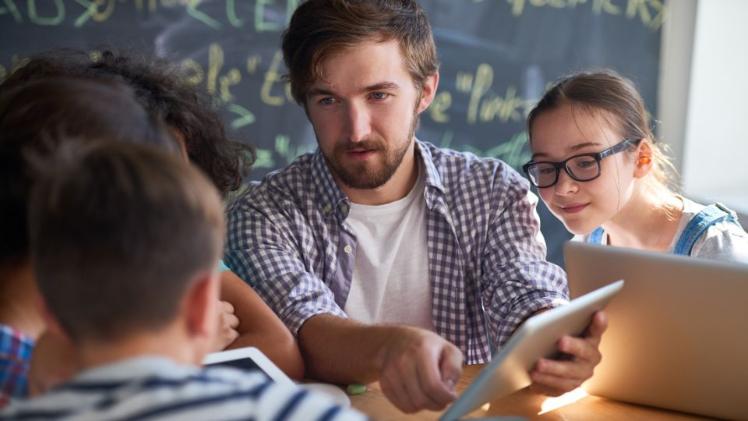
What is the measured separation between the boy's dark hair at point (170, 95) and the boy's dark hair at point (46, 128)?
42 cm

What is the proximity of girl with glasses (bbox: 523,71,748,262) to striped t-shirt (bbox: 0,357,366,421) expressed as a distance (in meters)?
1.29

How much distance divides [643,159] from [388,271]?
2.09ft

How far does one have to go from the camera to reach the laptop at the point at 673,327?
118 cm

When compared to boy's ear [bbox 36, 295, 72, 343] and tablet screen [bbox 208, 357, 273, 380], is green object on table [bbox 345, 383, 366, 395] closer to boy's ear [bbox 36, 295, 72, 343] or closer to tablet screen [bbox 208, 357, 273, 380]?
tablet screen [bbox 208, 357, 273, 380]

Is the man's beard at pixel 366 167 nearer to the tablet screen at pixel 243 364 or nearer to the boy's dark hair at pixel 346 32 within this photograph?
the boy's dark hair at pixel 346 32

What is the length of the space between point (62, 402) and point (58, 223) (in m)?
0.15

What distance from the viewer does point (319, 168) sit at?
189cm

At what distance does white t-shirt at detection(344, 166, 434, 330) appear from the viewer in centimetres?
185

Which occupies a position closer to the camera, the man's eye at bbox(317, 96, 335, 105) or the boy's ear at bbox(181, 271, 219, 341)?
the boy's ear at bbox(181, 271, 219, 341)

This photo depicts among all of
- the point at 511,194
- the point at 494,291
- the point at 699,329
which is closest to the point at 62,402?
the point at 699,329

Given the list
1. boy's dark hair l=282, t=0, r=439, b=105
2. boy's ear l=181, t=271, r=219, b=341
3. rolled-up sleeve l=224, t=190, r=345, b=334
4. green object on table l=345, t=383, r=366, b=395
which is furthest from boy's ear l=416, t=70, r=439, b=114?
boy's ear l=181, t=271, r=219, b=341

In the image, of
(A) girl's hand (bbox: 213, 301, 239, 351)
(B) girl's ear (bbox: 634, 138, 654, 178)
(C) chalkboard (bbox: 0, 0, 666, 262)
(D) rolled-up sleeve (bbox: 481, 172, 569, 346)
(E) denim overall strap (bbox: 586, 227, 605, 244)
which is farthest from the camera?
(C) chalkboard (bbox: 0, 0, 666, 262)

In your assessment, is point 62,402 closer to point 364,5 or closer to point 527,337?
point 527,337

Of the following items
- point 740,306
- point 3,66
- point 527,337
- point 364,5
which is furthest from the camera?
point 3,66
